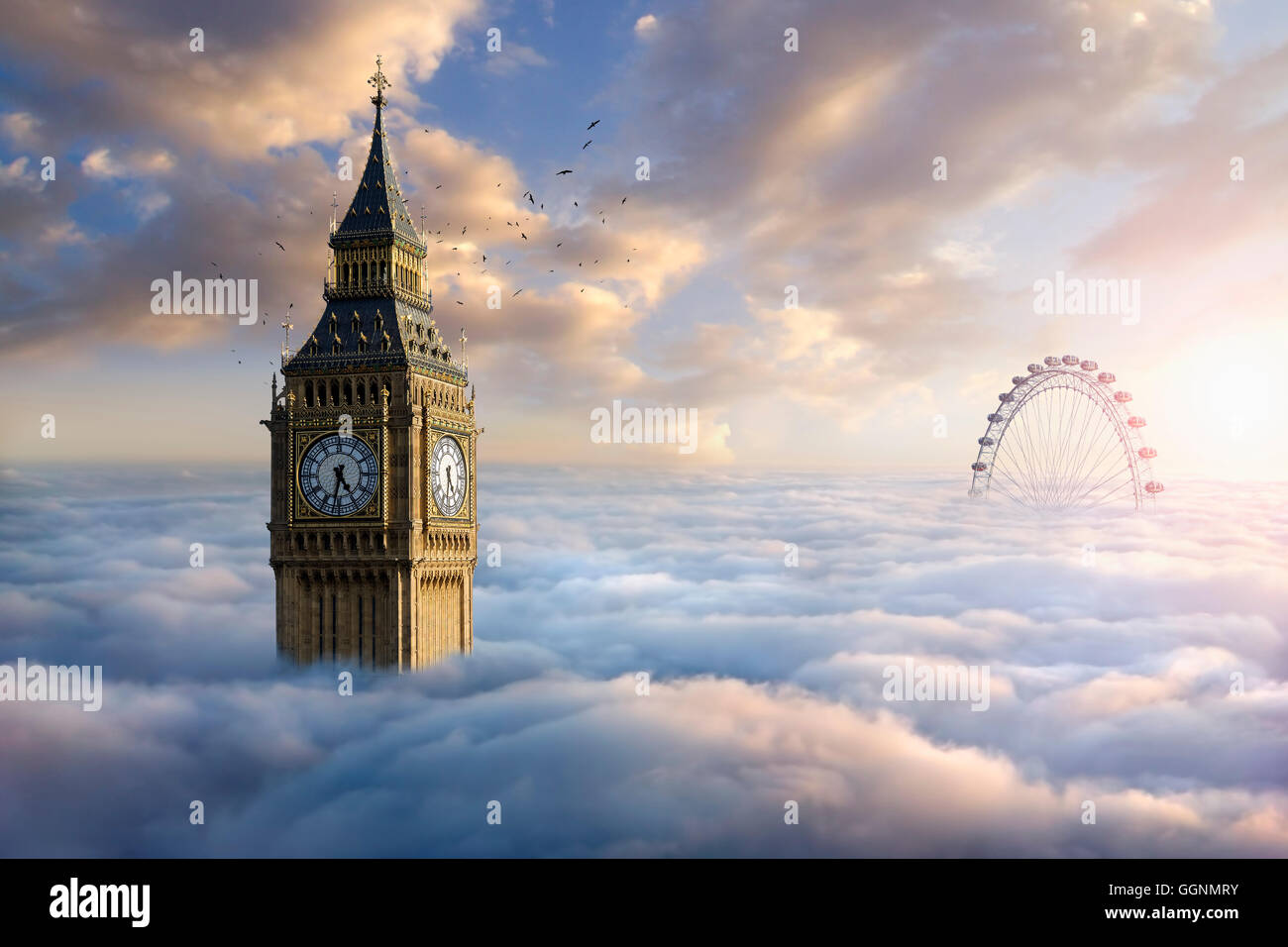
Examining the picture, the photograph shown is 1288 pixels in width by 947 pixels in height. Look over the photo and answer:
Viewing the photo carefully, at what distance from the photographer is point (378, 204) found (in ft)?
334

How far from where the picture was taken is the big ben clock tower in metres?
94.8

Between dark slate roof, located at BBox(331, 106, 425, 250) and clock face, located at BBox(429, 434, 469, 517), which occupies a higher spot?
dark slate roof, located at BBox(331, 106, 425, 250)

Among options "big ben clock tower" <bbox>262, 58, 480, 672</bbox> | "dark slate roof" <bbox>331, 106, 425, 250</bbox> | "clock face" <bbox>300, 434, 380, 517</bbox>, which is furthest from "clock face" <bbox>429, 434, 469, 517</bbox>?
"dark slate roof" <bbox>331, 106, 425, 250</bbox>

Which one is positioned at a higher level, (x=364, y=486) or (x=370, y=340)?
(x=370, y=340)

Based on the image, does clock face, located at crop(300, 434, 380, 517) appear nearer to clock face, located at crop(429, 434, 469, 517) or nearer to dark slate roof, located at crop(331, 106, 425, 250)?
clock face, located at crop(429, 434, 469, 517)

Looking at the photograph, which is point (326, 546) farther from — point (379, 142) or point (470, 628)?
point (379, 142)

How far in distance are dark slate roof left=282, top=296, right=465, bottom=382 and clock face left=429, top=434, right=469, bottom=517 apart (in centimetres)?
681

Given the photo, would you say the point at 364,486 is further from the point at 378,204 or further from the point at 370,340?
the point at 378,204

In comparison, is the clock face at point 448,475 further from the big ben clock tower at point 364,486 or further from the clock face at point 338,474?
the clock face at point 338,474

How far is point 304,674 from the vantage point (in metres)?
96.7

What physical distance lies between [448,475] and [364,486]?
8072 mm

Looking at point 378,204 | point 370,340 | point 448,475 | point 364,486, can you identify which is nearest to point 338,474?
point 364,486
